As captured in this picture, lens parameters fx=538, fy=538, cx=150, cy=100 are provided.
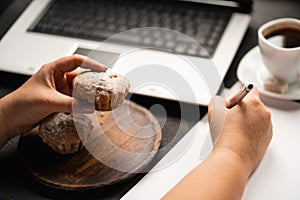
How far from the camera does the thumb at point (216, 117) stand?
2.78 ft

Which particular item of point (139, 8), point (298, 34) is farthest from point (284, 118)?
point (139, 8)

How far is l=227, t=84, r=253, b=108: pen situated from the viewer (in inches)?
32.8

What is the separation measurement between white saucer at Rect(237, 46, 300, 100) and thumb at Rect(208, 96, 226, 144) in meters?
0.13

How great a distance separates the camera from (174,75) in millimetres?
996

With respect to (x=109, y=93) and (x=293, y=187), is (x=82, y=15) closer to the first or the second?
(x=109, y=93)

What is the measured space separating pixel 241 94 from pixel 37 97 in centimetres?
32

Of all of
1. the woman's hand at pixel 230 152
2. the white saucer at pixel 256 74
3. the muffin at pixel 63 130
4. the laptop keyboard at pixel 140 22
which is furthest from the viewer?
the laptop keyboard at pixel 140 22

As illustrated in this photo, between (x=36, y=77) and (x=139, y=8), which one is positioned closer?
(x=36, y=77)

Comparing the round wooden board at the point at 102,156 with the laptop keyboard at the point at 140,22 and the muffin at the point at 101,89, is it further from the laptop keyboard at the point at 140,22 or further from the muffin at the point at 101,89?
the laptop keyboard at the point at 140,22

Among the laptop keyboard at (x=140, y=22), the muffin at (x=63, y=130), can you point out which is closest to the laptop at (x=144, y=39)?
the laptop keyboard at (x=140, y=22)

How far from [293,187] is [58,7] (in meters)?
0.66

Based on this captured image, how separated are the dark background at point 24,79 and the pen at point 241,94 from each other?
99 mm

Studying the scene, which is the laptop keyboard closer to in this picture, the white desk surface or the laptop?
the laptop

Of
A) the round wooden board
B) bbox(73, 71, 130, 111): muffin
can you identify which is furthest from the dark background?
bbox(73, 71, 130, 111): muffin
